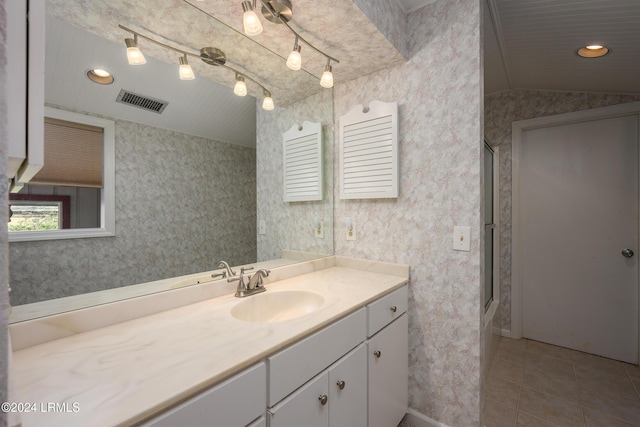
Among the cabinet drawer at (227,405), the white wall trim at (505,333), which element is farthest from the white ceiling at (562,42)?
the white wall trim at (505,333)

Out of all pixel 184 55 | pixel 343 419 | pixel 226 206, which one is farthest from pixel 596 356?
pixel 184 55

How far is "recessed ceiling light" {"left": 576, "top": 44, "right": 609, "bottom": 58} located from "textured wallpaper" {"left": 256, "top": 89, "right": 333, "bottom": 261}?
1.64 meters

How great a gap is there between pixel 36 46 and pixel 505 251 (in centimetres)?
333

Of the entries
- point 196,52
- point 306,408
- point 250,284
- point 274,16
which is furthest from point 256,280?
point 274,16

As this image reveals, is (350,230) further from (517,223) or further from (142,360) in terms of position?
(517,223)

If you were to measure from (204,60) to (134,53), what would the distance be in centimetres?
32

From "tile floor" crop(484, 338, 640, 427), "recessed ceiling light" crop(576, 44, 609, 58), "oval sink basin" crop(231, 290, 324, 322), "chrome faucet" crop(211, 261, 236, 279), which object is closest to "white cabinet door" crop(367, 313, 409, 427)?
"oval sink basin" crop(231, 290, 324, 322)

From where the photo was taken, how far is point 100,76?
1013mm

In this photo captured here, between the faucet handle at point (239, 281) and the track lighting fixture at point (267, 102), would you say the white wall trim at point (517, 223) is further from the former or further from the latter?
the faucet handle at point (239, 281)

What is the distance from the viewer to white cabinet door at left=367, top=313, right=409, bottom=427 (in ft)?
4.39

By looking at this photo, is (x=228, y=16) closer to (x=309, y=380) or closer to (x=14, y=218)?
(x=14, y=218)

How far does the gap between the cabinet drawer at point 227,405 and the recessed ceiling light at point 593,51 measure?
2.56m

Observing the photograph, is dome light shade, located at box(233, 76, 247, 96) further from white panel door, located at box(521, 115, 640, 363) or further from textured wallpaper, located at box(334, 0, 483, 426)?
white panel door, located at box(521, 115, 640, 363)

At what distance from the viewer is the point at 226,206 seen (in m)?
1.38
